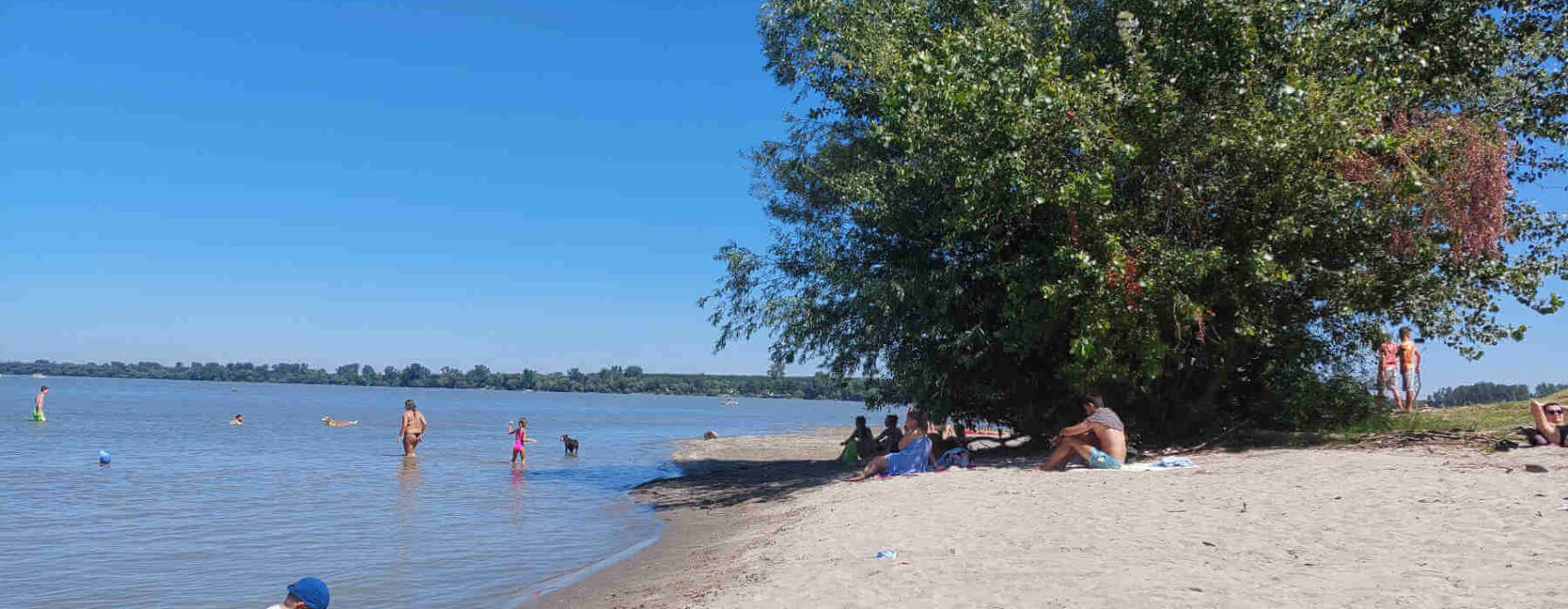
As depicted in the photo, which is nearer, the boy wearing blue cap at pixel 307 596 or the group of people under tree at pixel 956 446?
the boy wearing blue cap at pixel 307 596

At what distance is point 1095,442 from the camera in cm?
1315

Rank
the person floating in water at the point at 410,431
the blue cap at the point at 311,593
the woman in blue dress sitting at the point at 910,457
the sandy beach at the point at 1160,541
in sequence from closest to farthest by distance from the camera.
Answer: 1. the sandy beach at the point at 1160,541
2. the blue cap at the point at 311,593
3. the woman in blue dress sitting at the point at 910,457
4. the person floating in water at the point at 410,431

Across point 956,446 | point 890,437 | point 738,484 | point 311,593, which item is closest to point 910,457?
point 956,446

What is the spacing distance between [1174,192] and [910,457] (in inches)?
211

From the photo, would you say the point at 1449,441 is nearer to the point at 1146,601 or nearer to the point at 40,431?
the point at 1146,601

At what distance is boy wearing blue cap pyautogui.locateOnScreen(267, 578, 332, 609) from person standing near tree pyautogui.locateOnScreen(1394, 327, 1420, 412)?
55.5 ft

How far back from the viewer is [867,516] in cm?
1087

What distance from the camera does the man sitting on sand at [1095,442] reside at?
12883 millimetres

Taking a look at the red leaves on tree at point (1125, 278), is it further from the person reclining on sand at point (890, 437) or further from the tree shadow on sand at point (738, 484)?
the person reclining on sand at point (890, 437)

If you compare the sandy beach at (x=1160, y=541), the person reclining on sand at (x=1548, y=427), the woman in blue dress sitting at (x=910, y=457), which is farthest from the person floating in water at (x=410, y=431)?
the person reclining on sand at (x=1548, y=427)

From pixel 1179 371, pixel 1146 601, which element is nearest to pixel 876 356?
pixel 1179 371

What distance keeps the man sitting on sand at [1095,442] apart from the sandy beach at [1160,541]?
0.44m

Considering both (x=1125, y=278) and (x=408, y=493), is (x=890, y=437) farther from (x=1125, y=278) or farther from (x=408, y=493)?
(x=408, y=493)

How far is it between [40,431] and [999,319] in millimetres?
39041
